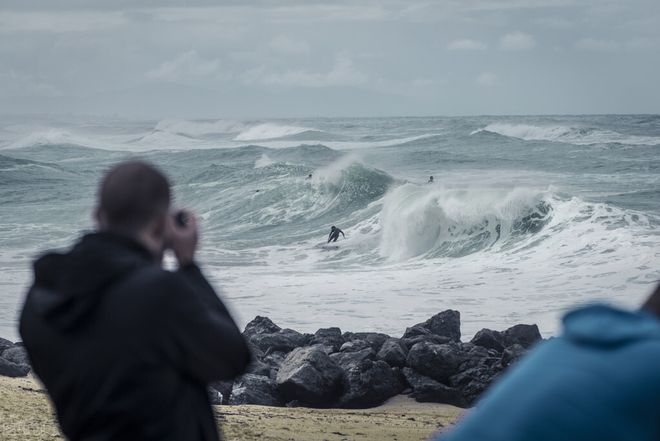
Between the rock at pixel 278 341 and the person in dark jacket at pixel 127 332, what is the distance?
11629mm

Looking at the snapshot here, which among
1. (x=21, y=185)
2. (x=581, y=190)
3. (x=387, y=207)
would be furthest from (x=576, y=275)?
(x=21, y=185)

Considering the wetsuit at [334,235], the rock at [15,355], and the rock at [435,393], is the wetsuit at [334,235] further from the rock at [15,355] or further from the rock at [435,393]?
the rock at [435,393]

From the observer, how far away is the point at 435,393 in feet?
40.1

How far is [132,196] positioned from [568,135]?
64101 mm

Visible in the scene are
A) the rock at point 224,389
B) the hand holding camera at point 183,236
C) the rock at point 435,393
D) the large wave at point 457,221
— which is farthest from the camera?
the large wave at point 457,221

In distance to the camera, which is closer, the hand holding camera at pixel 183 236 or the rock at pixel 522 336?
the hand holding camera at pixel 183 236

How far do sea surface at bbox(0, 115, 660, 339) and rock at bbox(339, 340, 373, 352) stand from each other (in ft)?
12.5

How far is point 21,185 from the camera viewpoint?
164ft

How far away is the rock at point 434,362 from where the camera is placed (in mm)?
12578

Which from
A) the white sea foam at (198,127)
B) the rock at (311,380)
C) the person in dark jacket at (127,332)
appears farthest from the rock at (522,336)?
the white sea foam at (198,127)

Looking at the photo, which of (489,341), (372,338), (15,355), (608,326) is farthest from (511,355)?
(608,326)

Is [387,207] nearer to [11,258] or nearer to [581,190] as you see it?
[581,190]

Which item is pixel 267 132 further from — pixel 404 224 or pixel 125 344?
pixel 125 344

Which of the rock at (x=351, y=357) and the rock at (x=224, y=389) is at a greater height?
the rock at (x=351, y=357)
